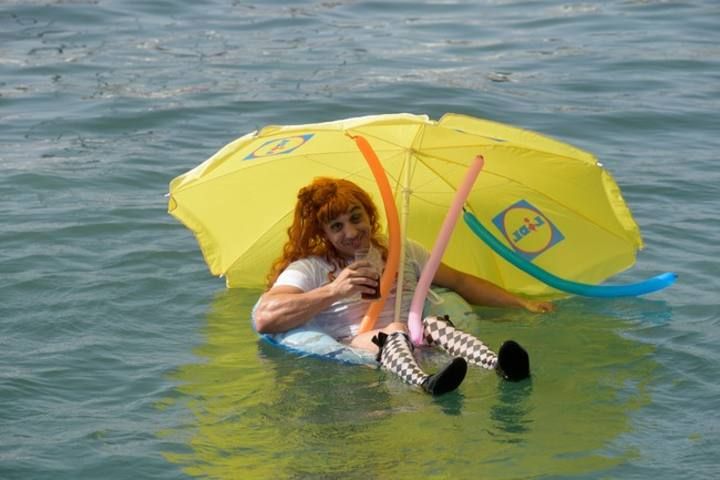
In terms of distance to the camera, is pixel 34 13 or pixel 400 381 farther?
pixel 34 13

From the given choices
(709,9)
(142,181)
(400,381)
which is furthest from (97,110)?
(709,9)

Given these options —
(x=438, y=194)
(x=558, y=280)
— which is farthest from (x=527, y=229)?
(x=438, y=194)

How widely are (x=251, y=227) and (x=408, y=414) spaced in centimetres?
207

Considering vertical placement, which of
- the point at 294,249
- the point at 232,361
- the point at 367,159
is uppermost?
the point at 367,159

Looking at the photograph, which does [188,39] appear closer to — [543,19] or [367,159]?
[543,19]

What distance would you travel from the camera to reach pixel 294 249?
7.87 metres

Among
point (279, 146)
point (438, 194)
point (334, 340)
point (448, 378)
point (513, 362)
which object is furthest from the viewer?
point (438, 194)

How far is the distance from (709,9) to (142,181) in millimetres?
9701

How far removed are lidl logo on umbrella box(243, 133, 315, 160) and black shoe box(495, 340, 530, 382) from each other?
67.2 inches

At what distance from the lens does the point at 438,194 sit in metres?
8.45

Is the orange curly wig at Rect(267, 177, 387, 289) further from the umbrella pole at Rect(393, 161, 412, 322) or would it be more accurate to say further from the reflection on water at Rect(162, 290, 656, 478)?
the reflection on water at Rect(162, 290, 656, 478)

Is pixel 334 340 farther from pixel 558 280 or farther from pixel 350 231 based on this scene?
pixel 558 280

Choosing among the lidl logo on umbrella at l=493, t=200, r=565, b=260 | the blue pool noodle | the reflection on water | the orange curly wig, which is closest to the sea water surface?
the reflection on water

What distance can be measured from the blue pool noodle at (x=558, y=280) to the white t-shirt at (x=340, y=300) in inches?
14.9
